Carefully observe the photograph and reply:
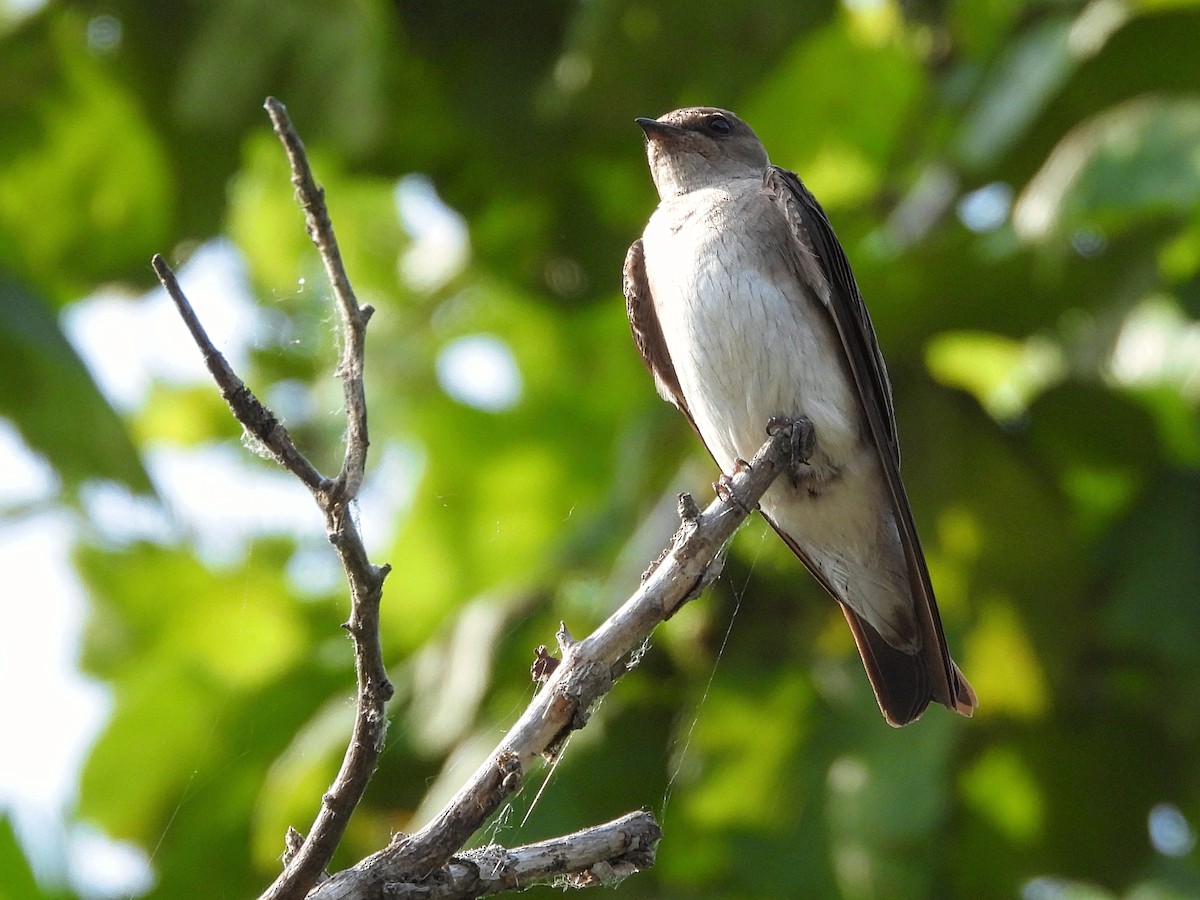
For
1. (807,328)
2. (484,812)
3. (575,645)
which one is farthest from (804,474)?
(484,812)

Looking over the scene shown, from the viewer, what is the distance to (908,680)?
13.1 ft

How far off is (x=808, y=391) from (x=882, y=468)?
343mm

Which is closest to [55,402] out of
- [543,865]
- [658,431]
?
[658,431]

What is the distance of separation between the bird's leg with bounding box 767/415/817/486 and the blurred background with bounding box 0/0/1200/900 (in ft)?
6.19

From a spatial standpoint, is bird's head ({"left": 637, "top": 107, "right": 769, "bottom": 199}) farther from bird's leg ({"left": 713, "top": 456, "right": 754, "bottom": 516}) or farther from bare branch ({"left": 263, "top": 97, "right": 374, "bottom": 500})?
bare branch ({"left": 263, "top": 97, "right": 374, "bottom": 500})

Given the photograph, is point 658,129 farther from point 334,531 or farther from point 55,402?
point 334,531

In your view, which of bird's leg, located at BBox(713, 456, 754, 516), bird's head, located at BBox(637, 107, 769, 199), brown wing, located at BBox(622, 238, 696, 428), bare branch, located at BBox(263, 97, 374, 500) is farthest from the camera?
bird's head, located at BBox(637, 107, 769, 199)

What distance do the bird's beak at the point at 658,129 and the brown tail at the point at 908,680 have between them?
199 centimetres

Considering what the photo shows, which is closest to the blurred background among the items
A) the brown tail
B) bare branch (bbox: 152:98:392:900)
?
the brown tail

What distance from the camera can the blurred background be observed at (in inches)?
246

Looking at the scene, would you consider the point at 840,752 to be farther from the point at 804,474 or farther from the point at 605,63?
the point at 605,63

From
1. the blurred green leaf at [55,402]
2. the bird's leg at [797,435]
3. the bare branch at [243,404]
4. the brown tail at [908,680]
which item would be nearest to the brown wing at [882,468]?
the brown tail at [908,680]

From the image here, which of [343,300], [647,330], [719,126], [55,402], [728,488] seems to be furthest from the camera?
[55,402]

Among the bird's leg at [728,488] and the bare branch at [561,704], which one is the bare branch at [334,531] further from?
the bird's leg at [728,488]
